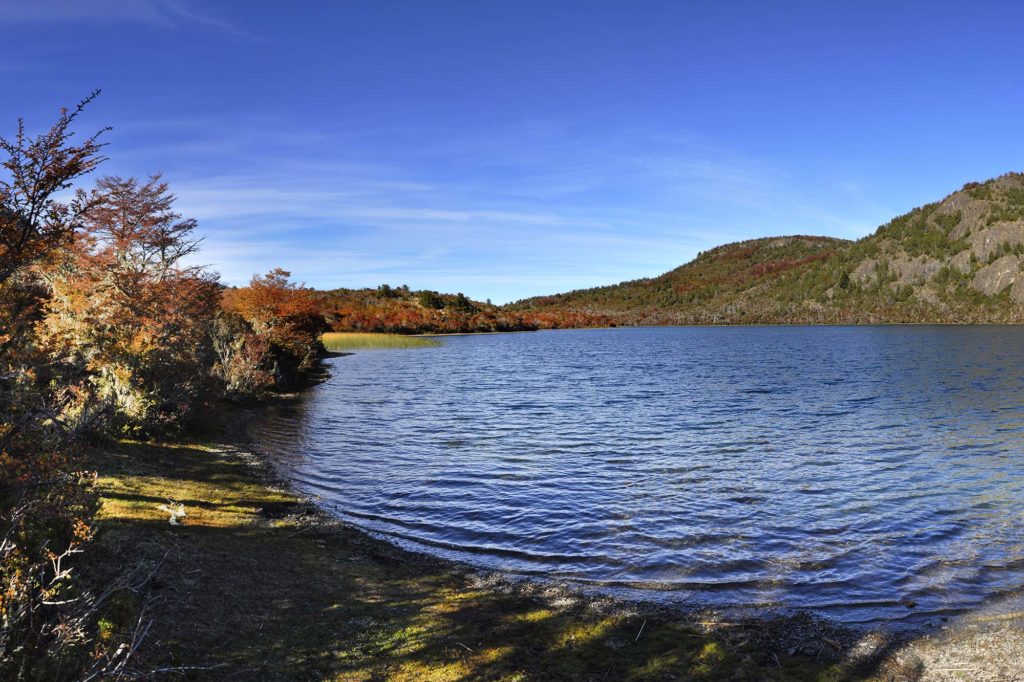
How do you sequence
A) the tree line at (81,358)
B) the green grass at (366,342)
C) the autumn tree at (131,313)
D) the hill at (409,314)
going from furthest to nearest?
1. the hill at (409,314)
2. the green grass at (366,342)
3. the autumn tree at (131,313)
4. the tree line at (81,358)

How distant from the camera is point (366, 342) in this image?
88.6 m

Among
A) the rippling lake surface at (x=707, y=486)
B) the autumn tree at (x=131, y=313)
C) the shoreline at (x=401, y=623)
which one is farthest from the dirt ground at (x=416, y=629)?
the autumn tree at (x=131, y=313)

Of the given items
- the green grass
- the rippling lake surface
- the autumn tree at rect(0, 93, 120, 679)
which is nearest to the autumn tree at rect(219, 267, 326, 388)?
the rippling lake surface

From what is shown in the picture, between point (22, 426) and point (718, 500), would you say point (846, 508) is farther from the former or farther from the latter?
point (22, 426)

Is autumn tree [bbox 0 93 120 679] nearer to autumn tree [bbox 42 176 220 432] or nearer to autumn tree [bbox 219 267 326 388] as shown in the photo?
autumn tree [bbox 42 176 220 432]

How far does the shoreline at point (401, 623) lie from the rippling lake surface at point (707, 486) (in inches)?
36.0

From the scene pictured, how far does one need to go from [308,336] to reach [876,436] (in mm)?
37124

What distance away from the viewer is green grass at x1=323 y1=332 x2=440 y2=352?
8412 centimetres

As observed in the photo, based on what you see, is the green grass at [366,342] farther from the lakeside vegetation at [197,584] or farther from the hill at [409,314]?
the lakeside vegetation at [197,584]

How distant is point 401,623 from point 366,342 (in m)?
83.5

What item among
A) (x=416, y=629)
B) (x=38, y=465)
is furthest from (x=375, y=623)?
(x=38, y=465)

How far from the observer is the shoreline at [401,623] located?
→ 671 cm

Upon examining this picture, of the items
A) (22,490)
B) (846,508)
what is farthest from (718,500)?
(22,490)

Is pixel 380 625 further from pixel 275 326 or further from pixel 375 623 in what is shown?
pixel 275 326
